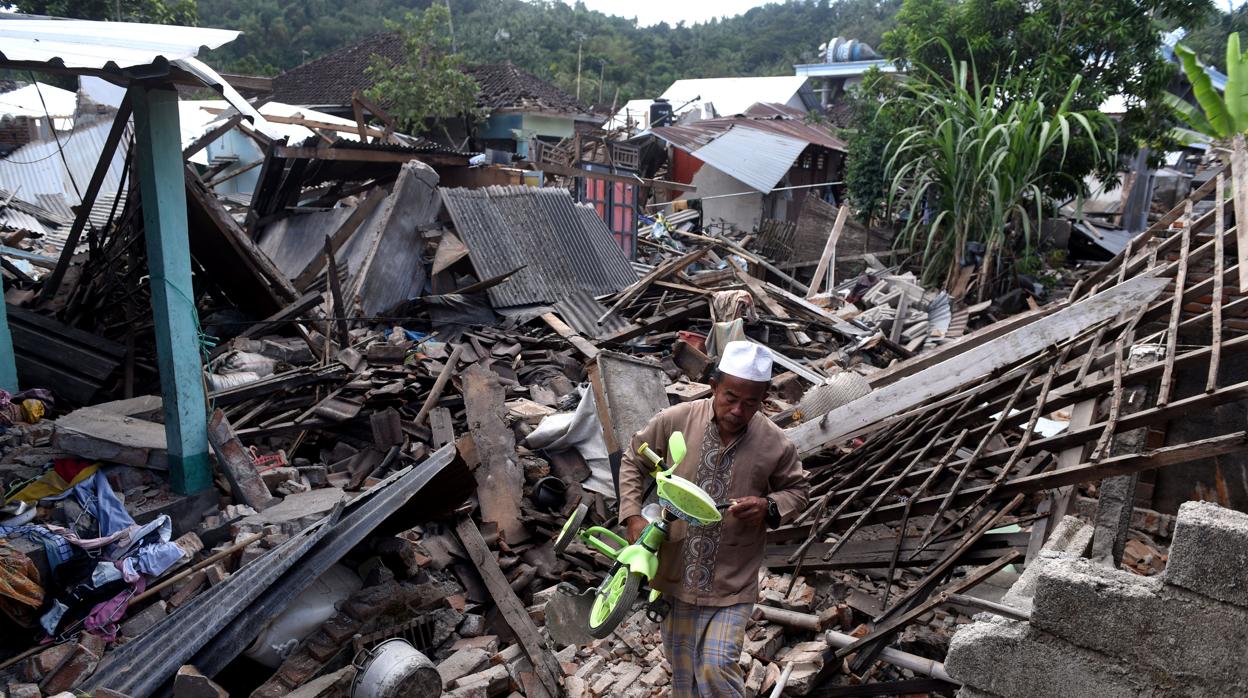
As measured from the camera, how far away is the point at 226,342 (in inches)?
338

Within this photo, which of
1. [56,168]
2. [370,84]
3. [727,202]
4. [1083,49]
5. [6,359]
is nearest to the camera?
[6,359]

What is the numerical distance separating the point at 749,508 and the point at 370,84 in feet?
99.2

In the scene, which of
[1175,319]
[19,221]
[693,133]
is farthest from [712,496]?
[693,133]

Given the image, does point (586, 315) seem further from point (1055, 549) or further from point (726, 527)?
point (726, 527)

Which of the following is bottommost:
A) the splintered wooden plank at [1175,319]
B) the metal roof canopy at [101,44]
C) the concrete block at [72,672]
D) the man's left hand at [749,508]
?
the concrete block at [72,672]

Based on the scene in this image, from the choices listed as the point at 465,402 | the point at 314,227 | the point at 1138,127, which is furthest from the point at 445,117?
the point at 465,402

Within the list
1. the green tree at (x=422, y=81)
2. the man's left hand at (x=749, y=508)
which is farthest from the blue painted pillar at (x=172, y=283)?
the green tree at (x=422, y=81)

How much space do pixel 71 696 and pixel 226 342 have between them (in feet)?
17.6

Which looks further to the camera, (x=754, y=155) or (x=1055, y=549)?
(x=754, y=155)

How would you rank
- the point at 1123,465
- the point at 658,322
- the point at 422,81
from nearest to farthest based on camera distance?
the point at 1123,465
the point at 658,322
the point at 422,81

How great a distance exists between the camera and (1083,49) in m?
15.2

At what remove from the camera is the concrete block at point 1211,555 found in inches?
105

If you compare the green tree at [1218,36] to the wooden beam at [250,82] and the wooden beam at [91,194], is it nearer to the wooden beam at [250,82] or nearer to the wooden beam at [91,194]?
the wooden beam at [250,82]

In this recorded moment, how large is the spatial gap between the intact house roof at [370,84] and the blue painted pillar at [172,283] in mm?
23045
